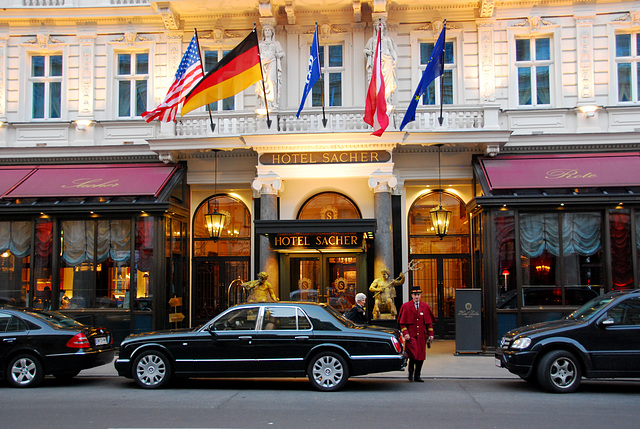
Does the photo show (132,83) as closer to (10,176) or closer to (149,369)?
(10,176)

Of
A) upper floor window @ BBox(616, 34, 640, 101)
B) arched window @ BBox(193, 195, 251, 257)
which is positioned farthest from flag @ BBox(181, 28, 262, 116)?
upper floor window @ BBox(616, 34, 640, 101)

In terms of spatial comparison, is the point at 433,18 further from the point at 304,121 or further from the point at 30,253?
the point at 30,253

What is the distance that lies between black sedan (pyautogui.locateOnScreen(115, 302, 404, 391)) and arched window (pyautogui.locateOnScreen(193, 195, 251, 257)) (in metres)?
7.69

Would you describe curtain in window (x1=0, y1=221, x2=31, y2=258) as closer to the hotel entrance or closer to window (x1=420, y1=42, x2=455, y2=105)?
the hotel entrance

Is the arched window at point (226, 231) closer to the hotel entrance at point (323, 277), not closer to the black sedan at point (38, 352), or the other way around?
the hotel entrance at point (323, 277)

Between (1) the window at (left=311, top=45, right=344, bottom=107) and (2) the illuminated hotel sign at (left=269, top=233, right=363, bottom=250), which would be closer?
(2) the illuminated hotel sign at (left=269, top=233, right=363, bottom=250)

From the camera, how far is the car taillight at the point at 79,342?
11.5 metres

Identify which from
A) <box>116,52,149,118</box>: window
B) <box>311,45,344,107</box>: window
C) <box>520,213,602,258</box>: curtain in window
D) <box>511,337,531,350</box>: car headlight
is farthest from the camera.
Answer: <box>116,52,149,118</box>: window

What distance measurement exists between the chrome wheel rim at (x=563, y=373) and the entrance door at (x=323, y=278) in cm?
805

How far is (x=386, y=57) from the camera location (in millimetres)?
16938

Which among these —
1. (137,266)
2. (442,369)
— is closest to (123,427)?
(442,369)

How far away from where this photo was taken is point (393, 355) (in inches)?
423

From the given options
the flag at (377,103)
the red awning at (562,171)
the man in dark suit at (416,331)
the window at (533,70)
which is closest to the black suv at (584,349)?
the man in dark suit at (416,331)

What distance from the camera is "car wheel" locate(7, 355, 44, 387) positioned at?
11391mm
